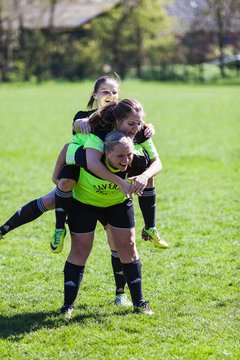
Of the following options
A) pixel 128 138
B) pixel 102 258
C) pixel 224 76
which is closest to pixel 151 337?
pixel 128 138

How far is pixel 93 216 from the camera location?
5.29m

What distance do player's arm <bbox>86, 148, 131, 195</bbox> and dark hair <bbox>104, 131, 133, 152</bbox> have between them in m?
0.10

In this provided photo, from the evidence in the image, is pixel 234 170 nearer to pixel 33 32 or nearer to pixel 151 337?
pixel 151 337

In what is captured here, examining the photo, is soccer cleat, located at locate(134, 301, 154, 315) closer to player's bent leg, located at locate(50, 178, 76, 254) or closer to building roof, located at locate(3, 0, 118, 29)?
player's bent leg, located at locate(50, 178, 76, 254)

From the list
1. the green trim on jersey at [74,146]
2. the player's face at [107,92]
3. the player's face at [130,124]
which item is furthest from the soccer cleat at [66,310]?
the player's face at [107,92]

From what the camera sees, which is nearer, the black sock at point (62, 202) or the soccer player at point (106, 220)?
the soccer player at point (106, 220)

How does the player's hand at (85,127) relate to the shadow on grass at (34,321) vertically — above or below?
above

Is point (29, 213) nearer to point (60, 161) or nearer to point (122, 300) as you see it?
point (60, 161)

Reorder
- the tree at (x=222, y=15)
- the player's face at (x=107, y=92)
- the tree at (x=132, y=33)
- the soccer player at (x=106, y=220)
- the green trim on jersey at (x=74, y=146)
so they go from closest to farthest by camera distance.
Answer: the soccer player at (x=106, y=220)
the green trim on jersey at (x=74, y=146)
the player's face at (x=107, y=92)
the tree at (x=132, y=33)
the tree at (x=222, y=15)

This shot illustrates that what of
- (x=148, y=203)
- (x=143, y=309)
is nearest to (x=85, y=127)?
(x=148, y=203)

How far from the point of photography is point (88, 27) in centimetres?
5750

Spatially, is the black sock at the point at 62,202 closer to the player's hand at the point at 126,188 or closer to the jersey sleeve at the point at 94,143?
the jersey sleeve at the point at 94,143

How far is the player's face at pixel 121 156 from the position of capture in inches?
189

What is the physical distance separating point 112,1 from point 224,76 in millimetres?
15137
